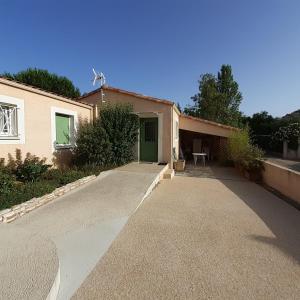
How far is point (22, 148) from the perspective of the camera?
7.51 meters

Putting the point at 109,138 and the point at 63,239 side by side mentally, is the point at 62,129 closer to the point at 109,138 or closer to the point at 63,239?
the point at 109,138

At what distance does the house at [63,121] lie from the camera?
Result: 7.19 meters

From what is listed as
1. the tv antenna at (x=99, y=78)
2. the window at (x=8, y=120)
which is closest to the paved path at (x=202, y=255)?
the window at (x=8, y=120)

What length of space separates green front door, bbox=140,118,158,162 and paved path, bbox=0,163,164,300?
17.2 feet

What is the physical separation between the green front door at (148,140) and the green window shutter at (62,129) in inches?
152

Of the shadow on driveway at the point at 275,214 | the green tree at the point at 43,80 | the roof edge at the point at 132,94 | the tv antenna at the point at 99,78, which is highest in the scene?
the green tree at the point at 43,80

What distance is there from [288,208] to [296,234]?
212cm

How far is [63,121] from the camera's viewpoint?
9867 millimetres

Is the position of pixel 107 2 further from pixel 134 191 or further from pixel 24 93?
pixel 134 191

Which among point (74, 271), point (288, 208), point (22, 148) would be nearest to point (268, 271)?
point (74, 271)

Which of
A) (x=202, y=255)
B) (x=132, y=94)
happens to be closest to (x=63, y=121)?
(x=132, y=94)

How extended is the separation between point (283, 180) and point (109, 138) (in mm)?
7024

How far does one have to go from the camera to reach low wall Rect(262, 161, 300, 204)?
300 inches

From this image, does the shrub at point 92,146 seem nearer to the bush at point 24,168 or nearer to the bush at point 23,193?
the bush at point 24,168
